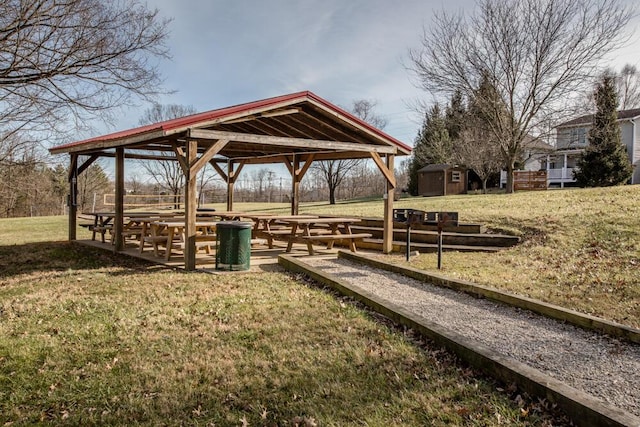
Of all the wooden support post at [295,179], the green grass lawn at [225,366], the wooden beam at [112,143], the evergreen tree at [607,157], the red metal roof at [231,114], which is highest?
the evergreen tree at [607,157]

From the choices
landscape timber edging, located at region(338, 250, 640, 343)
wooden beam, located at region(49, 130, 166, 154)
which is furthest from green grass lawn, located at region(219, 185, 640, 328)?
wooden beam, located at region(49, 130, 166, 154)

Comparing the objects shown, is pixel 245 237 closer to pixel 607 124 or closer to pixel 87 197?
pixel 607 124

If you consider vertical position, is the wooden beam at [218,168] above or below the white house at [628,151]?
below

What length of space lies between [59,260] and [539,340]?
369 inches

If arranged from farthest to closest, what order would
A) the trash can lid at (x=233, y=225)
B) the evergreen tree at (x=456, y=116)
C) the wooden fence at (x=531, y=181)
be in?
the wooden fence at (x=531, y=181)
the evergreen tree at (x=456, y=116)
the trash can lid at (x=233, y=225)

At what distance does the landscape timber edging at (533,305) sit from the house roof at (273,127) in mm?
3473

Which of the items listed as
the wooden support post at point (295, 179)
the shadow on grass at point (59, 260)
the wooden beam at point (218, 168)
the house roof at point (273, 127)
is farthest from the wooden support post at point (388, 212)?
the wooden beam at point (218, 168)

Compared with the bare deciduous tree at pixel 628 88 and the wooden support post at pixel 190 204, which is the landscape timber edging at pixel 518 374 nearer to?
the wooden support post at pixel 190 204

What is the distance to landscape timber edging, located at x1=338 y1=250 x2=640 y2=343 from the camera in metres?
4.38

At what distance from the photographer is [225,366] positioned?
379cm

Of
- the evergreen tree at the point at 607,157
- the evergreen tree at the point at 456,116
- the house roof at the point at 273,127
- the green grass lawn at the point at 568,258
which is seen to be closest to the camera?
the green grass lawn at the point at 568,258

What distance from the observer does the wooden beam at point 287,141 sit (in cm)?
801

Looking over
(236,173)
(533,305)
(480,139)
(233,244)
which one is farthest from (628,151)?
(233,244)

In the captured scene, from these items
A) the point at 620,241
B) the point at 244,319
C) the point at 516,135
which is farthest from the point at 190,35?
the point at 516,135
